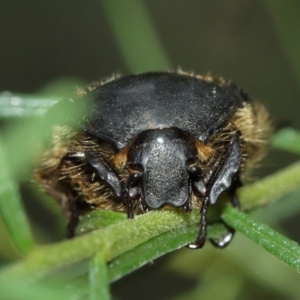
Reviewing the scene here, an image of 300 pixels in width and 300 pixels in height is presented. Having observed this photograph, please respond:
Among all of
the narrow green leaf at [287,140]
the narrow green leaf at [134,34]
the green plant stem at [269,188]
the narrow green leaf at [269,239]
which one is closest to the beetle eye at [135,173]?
the narrow green leaf at [269,239]

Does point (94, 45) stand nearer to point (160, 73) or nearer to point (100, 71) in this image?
point (100, 71)

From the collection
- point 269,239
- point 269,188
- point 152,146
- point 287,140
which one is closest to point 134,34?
point 287,140

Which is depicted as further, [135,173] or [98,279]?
[135,173]

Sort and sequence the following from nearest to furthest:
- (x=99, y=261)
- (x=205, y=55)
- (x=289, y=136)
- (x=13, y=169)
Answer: (x=99, y=261), (x=13, y=169), (x=289, y=136), (x=205, y=55)

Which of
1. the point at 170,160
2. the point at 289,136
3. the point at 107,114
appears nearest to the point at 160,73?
the point at 107,114

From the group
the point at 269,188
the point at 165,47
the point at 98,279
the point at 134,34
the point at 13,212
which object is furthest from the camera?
the point at 165,47

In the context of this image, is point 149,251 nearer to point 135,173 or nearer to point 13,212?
point 135,173

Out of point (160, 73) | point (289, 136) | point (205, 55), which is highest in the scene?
point (160, 73)
